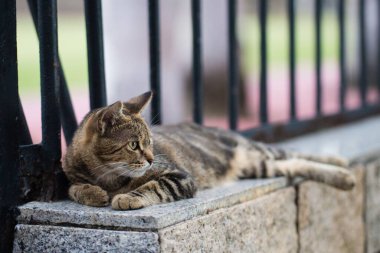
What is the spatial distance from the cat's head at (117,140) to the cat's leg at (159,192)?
91 mm

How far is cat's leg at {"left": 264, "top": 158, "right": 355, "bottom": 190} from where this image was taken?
4.18 meters

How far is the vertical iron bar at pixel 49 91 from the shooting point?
3.27 meters

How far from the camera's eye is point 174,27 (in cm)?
1323

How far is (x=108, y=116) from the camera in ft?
10.7

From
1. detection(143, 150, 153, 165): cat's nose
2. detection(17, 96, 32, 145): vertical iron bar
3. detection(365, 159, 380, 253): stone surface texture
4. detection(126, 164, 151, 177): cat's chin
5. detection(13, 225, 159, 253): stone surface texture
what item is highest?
detection(17, 96, 32, 145): vertical iron bar

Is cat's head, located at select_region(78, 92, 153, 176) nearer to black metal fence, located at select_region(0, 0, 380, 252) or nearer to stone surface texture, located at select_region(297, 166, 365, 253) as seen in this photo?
black metal fence, located at select_region(0, 0, 380, 252)

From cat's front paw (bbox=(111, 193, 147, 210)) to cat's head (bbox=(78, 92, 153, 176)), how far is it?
0.20 m

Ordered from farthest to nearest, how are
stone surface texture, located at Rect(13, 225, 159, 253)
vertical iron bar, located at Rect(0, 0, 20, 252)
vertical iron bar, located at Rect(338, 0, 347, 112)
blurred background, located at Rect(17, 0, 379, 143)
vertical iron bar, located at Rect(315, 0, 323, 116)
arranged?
1. blurred background, located at Rect(17, 0, 379, 143)
2. vertical iron bar, located at Rect(338, 0, 347, 112)
3. vertical iron bar, located at Rect(315, 0, 323, 116)
4. vertical iron bar, located at Rect(0, 0, 20, 252)
5. stone surface texture, located at Rect(13, 225, 159, 253)

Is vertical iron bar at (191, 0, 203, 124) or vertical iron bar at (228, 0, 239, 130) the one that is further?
vertical iron bar at (228, 0, 239, 130)

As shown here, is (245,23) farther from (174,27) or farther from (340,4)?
(340,4)

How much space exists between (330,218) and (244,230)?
1045mm

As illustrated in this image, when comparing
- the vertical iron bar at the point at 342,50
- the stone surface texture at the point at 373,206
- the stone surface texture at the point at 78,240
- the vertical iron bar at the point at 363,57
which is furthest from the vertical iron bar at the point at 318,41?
the stone surface texture at the point at 78,240

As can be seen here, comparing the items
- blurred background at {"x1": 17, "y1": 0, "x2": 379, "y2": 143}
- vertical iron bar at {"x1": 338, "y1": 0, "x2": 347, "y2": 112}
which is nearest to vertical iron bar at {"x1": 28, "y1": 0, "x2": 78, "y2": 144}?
vertical iron bar at {"x1": 338, "y1": 0, "x2": 347, "y2": 112}

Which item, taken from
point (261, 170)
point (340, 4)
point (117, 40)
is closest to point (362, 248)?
point (261, 170)
